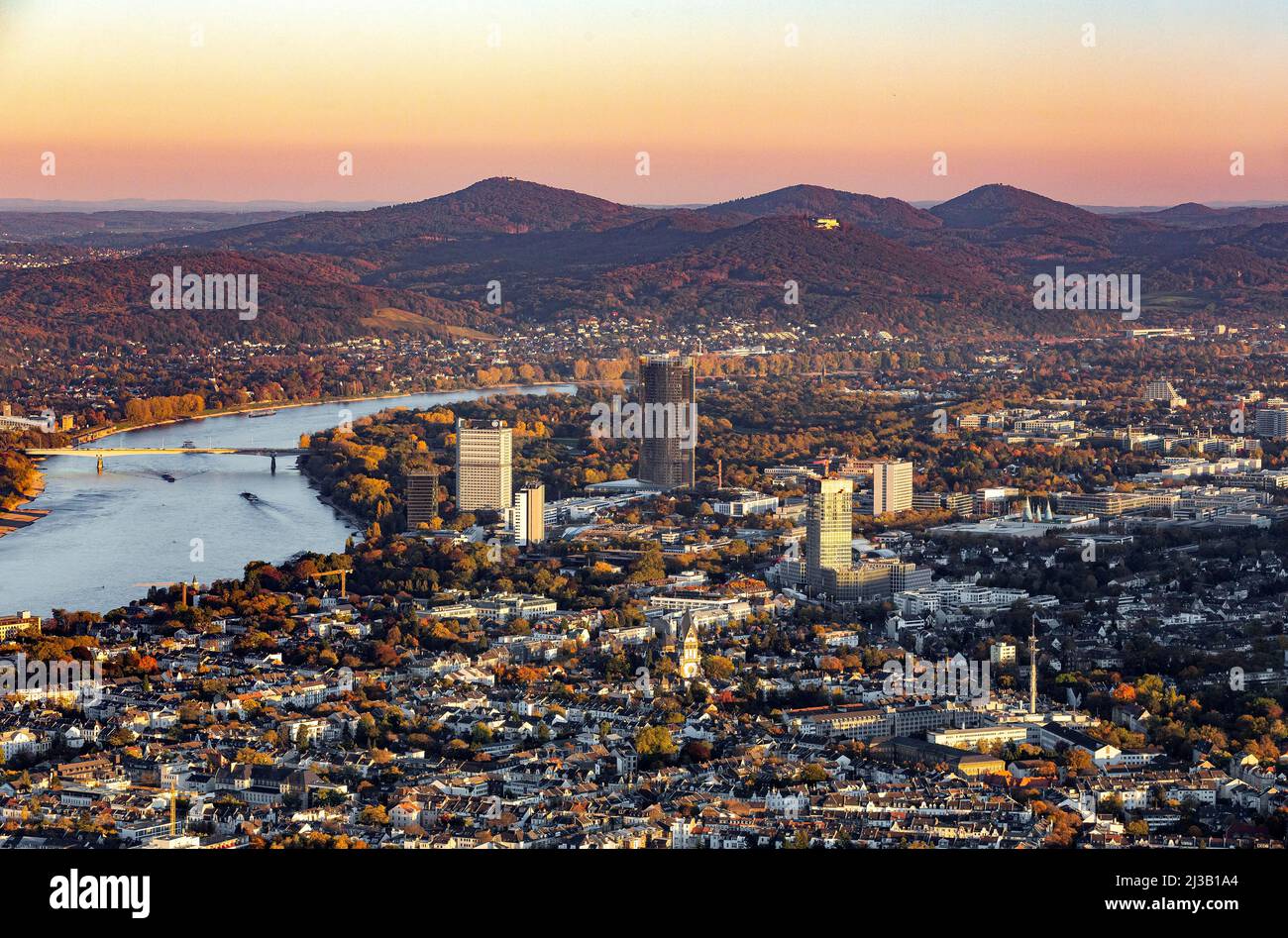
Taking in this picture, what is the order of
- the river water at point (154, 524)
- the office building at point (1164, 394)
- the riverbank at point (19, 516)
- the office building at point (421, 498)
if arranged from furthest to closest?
the office building at point (1164, 394) < the office building at point (421, 498) < the riverbank at point (19, 516) < the river water at point (154, 524)

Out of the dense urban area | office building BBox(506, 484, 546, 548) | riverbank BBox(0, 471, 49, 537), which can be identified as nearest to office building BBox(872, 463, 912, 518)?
the dense urban area

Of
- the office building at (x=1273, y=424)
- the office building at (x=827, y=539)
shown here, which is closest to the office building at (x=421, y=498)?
the office building at (x=827, y=539)

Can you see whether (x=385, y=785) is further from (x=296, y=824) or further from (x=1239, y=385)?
(x=1239, y=385)

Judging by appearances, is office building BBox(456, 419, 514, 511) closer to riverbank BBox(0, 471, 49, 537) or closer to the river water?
the river water

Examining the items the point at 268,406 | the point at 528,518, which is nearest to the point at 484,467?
the point at 528,518

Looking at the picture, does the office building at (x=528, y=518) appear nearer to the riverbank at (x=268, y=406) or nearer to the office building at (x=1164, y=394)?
the riverbank at (x=268, y=406)

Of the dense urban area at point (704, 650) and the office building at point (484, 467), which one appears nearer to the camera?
the dense urban area at point (704, 650)
